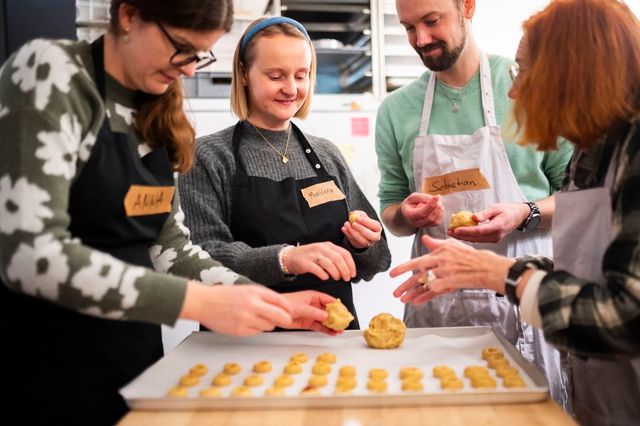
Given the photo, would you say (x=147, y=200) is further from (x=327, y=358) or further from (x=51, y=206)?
(x=327, y=358)

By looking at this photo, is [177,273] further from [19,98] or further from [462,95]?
[462,95]

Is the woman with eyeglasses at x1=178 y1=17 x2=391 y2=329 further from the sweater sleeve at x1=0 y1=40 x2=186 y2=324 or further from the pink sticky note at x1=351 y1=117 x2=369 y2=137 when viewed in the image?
the pink sticky note at x1=351 y1=117 x2=369 y2=137

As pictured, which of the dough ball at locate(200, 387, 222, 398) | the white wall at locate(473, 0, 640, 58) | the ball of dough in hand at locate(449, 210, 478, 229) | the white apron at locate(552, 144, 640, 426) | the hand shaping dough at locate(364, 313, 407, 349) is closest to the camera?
the dough ball at locate(200, 387, 222, 398)

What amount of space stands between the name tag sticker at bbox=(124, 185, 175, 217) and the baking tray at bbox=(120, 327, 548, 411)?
334 millimetres

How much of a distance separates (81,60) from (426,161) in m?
1.19

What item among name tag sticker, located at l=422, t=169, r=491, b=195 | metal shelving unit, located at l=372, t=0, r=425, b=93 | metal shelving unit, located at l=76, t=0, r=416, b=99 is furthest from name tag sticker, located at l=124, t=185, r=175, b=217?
metal shelving unit, located at l=372, t=0, r=425, b=93

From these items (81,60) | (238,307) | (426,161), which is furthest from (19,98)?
(426,161)

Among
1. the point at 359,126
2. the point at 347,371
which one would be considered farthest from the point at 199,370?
the point at 359,126

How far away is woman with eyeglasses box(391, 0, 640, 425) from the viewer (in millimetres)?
987

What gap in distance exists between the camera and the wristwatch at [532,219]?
1.76 meters

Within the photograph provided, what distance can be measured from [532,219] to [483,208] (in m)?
0.18

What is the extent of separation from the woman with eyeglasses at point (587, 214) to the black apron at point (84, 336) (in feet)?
2.18

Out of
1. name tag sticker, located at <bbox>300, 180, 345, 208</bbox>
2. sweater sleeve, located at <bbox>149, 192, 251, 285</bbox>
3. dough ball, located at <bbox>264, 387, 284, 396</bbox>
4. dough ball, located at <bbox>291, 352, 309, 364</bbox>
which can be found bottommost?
dough ball, located at <bbox>291, 352, 309, 364</bbox>

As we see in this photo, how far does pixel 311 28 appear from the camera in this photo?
422 cm
